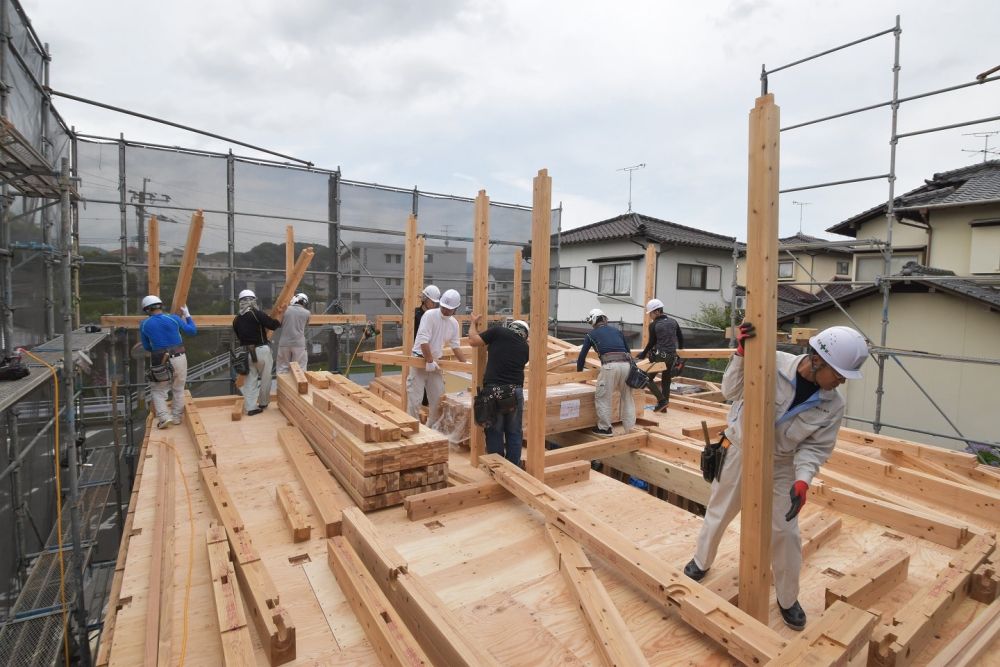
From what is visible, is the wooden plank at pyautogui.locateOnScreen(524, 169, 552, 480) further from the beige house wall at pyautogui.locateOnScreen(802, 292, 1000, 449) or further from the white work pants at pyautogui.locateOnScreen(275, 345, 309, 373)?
the beige house wall at pyautogui.locateOnScreen(802, 292, 1000, 449)

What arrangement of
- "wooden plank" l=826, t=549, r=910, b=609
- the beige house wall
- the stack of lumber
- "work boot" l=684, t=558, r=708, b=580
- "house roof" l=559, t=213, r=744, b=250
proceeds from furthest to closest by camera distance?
1. "house roof" l=559, t=213, r=744, b=250
2. the beige house wall
3. the stack of lumber
4. "work boot" l=684, t=558, r=708, b=580
5. "wooden plank" l=826, t=549, r=910, b=609

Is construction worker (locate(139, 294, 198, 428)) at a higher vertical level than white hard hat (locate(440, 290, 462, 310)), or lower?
lower

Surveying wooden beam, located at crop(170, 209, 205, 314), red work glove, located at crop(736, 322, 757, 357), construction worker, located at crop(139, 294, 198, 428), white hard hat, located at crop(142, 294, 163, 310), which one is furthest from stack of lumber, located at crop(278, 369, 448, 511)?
white hard hat, located at crop(142, 294, 163, 310)

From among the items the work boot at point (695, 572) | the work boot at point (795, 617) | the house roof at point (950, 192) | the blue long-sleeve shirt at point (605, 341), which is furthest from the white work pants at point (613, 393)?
the house roof at point (950, 192)

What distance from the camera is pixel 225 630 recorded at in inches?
102

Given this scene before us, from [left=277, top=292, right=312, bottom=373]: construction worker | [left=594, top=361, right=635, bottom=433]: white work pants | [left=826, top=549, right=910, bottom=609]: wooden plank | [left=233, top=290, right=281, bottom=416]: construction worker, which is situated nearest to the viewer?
[left=826, top=549, right=910, bottom=609]: wooden plank

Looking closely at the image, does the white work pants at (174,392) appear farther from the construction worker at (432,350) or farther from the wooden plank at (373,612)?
the wooden plank at (373,612)

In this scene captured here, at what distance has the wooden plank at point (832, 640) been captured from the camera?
224 centimetres

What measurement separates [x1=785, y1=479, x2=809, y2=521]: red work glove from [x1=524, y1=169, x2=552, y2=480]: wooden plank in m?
2.02

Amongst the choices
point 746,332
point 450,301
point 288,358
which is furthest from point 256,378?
point 746,332

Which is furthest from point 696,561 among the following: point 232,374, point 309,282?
point 309,282

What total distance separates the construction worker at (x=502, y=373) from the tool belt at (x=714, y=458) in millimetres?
2251

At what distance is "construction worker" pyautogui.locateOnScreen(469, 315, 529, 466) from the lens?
17.3 ft

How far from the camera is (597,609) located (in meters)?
2.87
